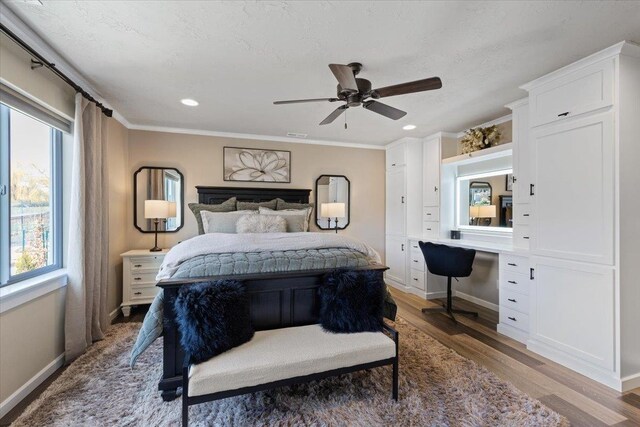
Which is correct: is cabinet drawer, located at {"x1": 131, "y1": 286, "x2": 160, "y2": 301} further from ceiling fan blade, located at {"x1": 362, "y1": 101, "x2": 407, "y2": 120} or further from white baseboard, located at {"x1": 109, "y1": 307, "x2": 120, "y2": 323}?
ceiling fan blade, located at {"x1": 362, "y1": 101, "x2": 407, "y2": 120}

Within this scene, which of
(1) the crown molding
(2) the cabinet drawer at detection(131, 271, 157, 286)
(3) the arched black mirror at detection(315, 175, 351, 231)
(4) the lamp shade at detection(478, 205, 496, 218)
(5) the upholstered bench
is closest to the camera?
(5) the upholstered bench

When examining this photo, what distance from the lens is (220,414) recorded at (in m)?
1.79

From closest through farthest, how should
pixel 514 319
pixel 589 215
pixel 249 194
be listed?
pixel 589 215, pixel 514 319, pixel 249 194

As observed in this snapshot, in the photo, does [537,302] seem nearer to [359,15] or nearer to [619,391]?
[619,391]

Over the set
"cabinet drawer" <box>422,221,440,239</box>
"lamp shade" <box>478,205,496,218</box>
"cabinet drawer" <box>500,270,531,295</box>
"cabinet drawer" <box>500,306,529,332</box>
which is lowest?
"cabinet drawer" <box>500,306,529,332</box>

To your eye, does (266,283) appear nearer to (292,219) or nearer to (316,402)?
(316,402)

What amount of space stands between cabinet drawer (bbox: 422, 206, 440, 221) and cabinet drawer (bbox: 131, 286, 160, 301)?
3.96 m

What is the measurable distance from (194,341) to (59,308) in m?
1.56

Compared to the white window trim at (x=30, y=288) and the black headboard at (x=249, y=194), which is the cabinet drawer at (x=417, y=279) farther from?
the white window trim at (x=30, y=288)

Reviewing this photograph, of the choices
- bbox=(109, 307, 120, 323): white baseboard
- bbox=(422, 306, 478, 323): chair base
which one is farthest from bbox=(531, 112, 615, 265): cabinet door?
bbox=(109, 307, 120, 323): white baseboard

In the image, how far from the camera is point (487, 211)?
152 inches

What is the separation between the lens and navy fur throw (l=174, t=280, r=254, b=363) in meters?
1.69

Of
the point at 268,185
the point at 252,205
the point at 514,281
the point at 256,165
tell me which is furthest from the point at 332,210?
the point at 514,281

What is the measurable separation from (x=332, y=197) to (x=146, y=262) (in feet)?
9.43
